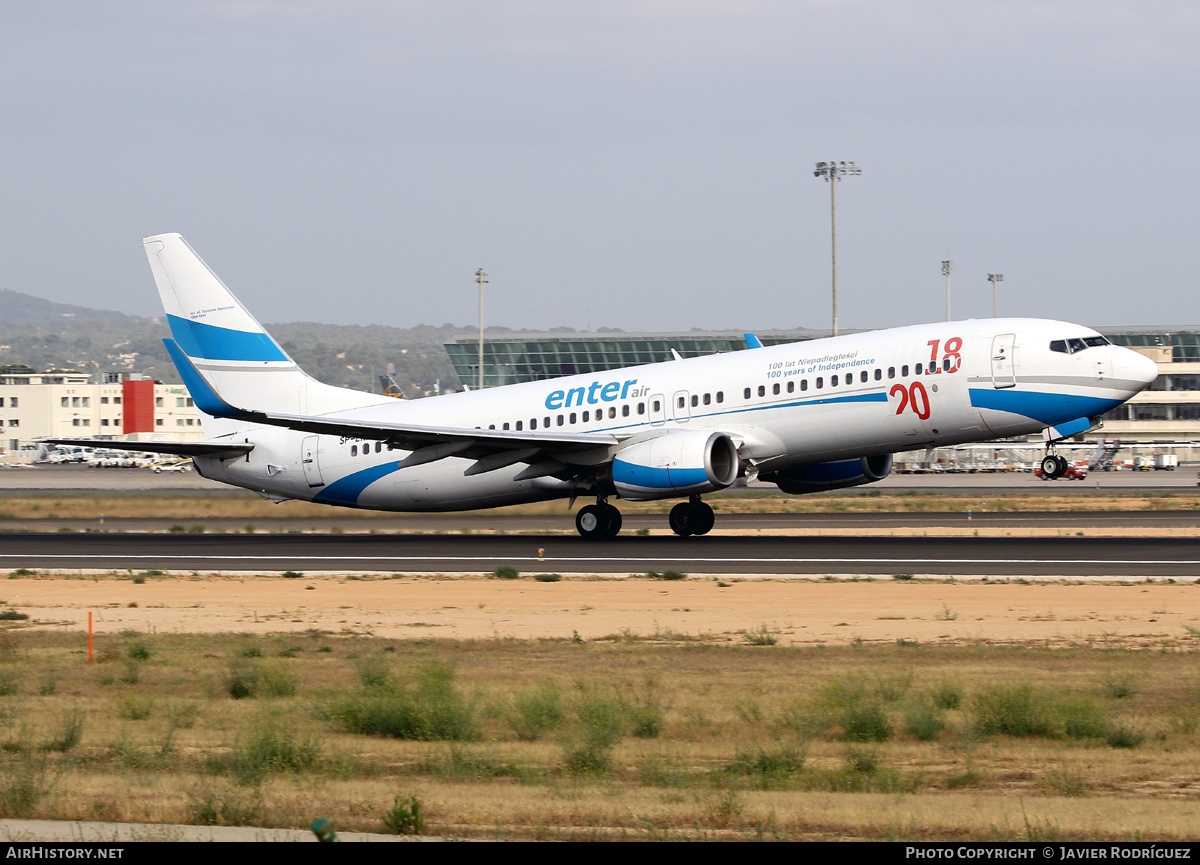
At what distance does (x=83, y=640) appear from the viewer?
19.3 metres

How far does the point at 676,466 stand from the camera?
1256 inches

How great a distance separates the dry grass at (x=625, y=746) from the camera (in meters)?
9.16

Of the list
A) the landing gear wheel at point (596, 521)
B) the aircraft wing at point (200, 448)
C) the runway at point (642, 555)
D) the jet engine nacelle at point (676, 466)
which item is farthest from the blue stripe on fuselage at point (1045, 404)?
the aircraft wing at point (200, 448)

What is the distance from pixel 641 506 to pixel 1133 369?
93.3 ft

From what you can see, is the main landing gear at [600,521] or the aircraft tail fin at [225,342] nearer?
the main landing gear at [600,521]

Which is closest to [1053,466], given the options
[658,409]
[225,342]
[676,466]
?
[676,466]

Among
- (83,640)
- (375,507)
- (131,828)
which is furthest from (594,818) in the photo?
(375,507)

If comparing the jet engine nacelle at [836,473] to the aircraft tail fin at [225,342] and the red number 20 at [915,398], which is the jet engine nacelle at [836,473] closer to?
the red number 20 at [915,398]

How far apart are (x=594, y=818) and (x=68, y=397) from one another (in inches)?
6821

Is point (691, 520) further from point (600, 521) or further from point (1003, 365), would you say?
point (1003, 365)

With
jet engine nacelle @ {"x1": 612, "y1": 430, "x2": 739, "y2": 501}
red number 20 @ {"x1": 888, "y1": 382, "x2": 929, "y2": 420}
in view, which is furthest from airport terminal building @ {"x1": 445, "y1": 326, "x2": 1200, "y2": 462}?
red number 20 @ {"x1": 888, "y1": 382, "x2": 929, "y2": 420}

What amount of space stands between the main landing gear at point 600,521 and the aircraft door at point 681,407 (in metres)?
3.61
